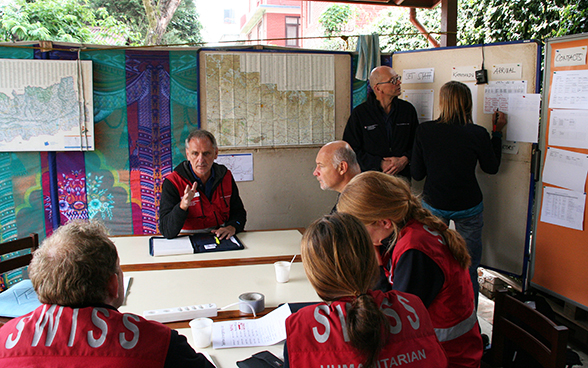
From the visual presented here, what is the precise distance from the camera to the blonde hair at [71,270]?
105cm

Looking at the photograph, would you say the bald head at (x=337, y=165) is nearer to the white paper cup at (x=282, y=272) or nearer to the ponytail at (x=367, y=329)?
the white paper cup at (x=282, y=272)

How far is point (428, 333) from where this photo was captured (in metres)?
1.09

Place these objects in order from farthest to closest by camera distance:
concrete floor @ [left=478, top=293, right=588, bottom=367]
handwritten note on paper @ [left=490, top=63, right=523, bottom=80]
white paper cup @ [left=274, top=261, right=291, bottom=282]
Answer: handwritten note on paper @ [left=490, top=63, right=523, bottom=80], concrete floor @ [left=478, top=293, right=588, bottom=367], white paper cup @ [left=274, top=261, right=291, bottom=282]

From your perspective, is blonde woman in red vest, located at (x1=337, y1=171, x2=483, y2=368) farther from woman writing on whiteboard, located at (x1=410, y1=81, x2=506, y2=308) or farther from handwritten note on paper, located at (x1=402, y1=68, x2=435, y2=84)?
handwritten note on paper, located at (x1=402, y1=68, x2=435, y2=84)

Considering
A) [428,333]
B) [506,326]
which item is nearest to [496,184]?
[506,326]

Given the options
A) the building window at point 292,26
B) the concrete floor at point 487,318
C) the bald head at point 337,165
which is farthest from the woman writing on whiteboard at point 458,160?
the building window at point 292,26

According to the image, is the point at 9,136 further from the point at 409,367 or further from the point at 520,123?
the point at 520,123

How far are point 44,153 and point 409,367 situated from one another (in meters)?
3.56

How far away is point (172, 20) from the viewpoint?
18.8 meters

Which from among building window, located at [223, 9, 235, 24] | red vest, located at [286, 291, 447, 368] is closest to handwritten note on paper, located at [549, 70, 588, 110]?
red vest, located at [286, 291, 447, 368]

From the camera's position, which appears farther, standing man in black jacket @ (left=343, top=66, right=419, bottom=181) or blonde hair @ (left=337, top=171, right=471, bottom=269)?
standing man in black jacket @ (left=343, top=66, right=419, bottom=181)

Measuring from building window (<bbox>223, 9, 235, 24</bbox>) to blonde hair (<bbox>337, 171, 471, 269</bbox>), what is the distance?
4530cm

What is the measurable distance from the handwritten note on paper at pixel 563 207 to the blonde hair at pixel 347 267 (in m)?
2.50

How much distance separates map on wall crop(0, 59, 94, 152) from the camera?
3506mm
